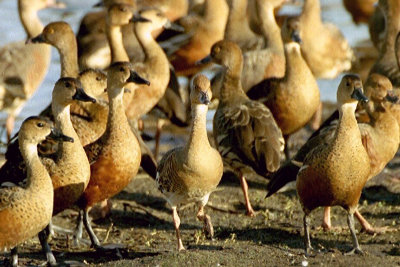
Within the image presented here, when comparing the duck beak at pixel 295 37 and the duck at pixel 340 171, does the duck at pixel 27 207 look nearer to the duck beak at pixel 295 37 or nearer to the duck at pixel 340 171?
the duck at pixel 340 171

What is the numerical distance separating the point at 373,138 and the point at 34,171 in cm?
325

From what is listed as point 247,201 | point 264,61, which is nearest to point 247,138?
Result: point 247,201

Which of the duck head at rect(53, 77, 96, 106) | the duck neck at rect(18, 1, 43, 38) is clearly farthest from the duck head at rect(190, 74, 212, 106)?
the duck neck at rect(18, 1, 43, 38)

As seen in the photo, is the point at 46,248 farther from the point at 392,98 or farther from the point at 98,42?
the point at 98,42

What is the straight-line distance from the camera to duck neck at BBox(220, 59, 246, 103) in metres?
10.3

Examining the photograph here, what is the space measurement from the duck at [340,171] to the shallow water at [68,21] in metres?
6.84

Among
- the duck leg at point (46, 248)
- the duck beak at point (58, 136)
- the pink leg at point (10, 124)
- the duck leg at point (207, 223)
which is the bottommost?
the pink leg at point (10, 124)

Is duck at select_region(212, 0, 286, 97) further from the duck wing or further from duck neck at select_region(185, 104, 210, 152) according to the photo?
duck neck at select_region(185, 104, 210, 152)

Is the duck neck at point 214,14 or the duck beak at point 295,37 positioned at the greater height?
the duck beak at point 295,37

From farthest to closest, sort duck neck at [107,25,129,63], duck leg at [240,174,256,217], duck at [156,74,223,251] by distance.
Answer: duck neck at [107,25,129,63] < duck leg at [240,174,256,217] < duck at [156,74,223,251]

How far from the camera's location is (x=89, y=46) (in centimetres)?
1330

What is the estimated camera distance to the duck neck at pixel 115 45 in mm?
11500

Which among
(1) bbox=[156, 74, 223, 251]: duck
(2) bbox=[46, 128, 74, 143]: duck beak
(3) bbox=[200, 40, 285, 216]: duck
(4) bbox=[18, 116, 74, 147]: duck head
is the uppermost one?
(4) bbox=[18, 116, 74, 147]: duck head

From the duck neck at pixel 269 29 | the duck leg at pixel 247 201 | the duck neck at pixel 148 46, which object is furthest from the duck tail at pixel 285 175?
the duck neck at pixel 269 29
